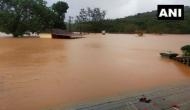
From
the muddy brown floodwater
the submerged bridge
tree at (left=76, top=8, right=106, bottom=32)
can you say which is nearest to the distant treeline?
tree at (left=76, top=8, right=106, bottom=32)

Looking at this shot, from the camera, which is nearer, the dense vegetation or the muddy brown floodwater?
the muddy brown floodwater

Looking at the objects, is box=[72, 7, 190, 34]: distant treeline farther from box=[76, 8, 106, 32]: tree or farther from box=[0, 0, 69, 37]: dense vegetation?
box=[0, 0, 69, 37]: dense vegetation

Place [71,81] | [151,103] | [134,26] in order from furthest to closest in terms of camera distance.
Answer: [134,26], [71,81], [151,103]

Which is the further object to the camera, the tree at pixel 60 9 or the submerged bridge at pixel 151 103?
the tree at pixel 60 9

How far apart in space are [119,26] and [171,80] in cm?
5166

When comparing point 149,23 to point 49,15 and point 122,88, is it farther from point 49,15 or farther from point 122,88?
point 122,88

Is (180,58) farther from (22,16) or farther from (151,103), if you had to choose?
(22,16)

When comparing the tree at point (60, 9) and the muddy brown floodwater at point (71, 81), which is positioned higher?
the tree at point (60, 9)

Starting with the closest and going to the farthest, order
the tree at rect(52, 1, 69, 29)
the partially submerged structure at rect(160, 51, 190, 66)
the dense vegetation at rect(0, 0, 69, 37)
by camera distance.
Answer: the partially submerged structure at rect(160, 51, 190, 66)
the dense vegetation at rect(0, 0, 69, 37)
the tree at rect(52, 1, 69, 29)

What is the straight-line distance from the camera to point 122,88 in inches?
373

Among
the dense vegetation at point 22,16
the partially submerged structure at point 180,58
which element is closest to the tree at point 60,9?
the dense vegetation at point 22,16
